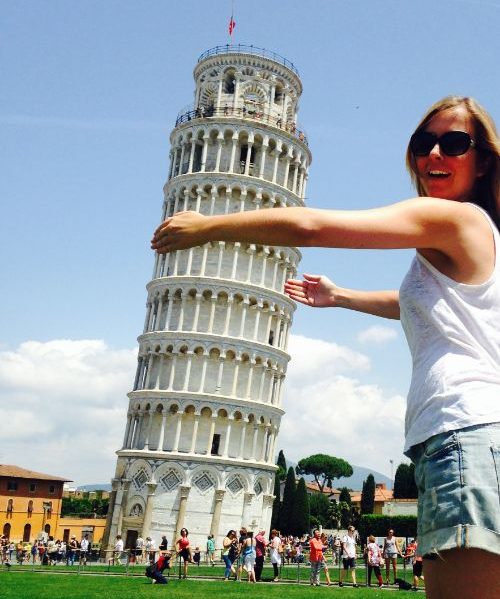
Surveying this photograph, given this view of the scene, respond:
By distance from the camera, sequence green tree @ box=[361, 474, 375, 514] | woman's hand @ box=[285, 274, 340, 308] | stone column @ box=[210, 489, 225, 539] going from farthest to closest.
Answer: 1. green tree @ box=[361, 474, 375, 514]
2. stone column @ box=[210, 489, 225, 539]
3. woman's hand @ box=[285, 274, 340, 308]

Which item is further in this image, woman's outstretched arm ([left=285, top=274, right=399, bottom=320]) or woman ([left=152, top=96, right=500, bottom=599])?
woman's outstretched arm ([left=285, top=274, right=399, bottom=320])

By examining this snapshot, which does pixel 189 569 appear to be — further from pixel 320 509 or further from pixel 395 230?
pixel 320 509

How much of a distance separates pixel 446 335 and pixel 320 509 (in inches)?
4029

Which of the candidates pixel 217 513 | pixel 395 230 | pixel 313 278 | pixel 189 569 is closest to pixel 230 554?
pixel 189 569

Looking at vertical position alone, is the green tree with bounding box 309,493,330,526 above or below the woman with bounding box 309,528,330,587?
below

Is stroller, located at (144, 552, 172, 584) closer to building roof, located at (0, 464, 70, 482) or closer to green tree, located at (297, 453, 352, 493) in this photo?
building roof, located at (0, 464, 70, 482)

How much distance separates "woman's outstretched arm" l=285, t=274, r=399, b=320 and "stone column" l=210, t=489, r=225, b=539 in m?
49.3

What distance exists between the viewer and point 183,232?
8.85ft

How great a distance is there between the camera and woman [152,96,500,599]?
2.23 meters

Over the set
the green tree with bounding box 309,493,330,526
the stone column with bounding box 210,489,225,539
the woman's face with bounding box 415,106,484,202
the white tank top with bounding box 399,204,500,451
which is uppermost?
the woman's face with bounding box 415,106,484,202

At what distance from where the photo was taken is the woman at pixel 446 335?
223cm

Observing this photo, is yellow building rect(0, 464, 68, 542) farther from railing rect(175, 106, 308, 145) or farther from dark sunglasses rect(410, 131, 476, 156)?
dark sunglasses rect(410, 131, 476, 156)

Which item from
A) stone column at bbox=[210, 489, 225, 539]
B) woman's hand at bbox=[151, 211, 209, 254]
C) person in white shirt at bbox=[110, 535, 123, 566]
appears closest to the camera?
woman's hand at bbox=[151, 211, 209, 254]

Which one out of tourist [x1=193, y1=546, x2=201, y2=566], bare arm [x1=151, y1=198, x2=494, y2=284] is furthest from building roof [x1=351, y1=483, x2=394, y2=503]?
bare arm [x1=151, y1=198, x2=494, y2=284]
